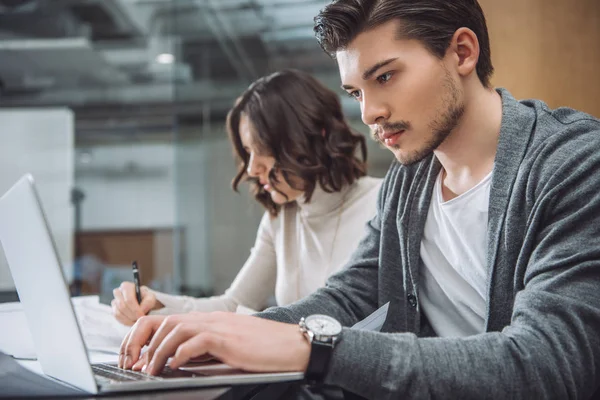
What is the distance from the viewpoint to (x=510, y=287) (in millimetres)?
1021

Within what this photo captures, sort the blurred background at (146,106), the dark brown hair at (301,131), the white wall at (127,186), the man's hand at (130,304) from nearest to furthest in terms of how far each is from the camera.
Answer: the man's hand at (130,304) < the dark brown hair at (301,131) < the blurred background at (146,106) < the white wall at (127,186)

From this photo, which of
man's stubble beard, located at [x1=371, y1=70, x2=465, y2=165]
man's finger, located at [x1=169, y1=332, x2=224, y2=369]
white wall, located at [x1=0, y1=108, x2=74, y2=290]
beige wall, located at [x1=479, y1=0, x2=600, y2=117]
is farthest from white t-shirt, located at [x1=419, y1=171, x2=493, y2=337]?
white wall, located at [x1=0, y1=108, x2=74, y2=290]

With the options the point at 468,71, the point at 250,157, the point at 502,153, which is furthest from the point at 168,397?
the point at 250,157

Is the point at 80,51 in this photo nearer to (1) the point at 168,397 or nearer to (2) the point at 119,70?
(2) the point at 119,70

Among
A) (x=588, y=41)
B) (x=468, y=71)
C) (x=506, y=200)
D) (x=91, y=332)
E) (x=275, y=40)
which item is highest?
(x=275, y=40)

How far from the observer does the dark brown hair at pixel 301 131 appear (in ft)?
6.48

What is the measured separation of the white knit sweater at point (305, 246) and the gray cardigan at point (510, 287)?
2.14ft

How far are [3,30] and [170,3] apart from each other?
1.08m

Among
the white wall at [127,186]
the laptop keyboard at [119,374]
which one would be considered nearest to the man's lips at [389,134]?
the laptop keyboard at [119,374]

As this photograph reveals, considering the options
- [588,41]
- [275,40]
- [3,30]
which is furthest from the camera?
[3,30]

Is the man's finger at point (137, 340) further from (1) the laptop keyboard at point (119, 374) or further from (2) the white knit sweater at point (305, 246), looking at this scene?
(2) the white knit sweater at point (305, 246)

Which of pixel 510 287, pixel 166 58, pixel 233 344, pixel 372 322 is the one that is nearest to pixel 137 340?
pixel 233 344

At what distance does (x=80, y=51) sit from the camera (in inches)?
161

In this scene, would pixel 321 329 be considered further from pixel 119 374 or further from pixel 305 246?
pixel 305 246
